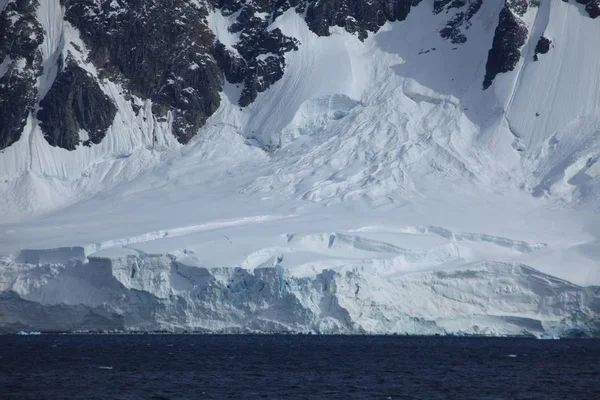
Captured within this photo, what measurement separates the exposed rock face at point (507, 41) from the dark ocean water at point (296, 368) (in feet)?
71.7

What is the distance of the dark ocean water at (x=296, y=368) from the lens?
Result: 4753 centimetres

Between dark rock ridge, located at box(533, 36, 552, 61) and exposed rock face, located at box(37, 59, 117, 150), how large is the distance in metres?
30.7

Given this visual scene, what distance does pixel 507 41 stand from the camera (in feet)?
295

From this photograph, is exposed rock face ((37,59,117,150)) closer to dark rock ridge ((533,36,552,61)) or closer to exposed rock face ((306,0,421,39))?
exposed rock face ((306,0,421,39))

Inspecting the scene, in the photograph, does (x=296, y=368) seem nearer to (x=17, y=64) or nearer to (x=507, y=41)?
(x=507, y=41)

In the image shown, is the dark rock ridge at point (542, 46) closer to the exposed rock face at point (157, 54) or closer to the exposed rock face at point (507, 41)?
the exposed rock face at point (507, 41)

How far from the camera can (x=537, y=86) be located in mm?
87875

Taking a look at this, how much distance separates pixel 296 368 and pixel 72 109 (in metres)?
39.5

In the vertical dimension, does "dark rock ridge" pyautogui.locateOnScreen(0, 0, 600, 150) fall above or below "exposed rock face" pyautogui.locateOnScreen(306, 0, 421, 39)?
below

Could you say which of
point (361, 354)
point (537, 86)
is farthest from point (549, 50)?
Result: point (361, 354)

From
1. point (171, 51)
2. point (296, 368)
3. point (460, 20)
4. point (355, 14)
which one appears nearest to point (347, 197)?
point (171, 51)

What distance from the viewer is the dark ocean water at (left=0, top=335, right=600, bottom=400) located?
47.5 meters

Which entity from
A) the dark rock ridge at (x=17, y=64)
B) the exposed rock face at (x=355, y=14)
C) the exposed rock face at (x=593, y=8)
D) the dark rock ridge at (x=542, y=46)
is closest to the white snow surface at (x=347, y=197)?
the dark rock ridge at (x=542, y=46)

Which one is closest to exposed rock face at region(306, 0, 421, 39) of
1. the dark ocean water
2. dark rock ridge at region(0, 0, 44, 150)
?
dark rock ridge at region(0, 0, 44, 150)
